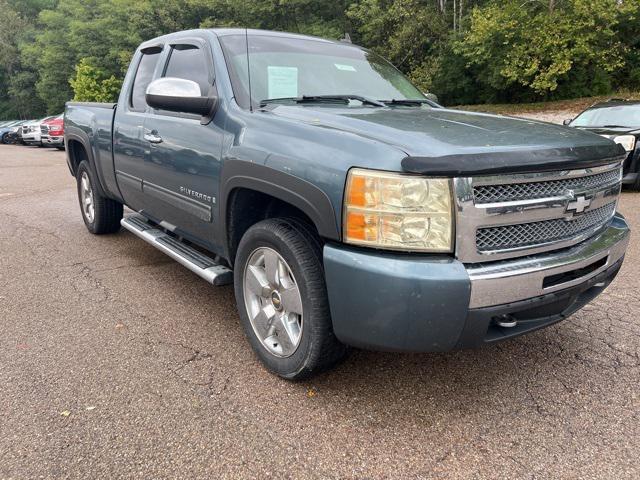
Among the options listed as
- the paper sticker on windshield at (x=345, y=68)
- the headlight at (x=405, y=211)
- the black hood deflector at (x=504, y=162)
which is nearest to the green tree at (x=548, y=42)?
the paper sticker on windshield at (x=345, y=68)

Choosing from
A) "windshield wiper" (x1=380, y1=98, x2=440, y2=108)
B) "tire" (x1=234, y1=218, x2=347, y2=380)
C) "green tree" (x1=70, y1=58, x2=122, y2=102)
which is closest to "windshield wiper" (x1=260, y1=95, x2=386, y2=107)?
"windshield wiper" (x1=380, y1=98, x2=440, y2=108)

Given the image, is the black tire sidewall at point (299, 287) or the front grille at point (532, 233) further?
the black tire sidewall at point (299, 287)

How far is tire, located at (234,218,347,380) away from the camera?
7.84 feet

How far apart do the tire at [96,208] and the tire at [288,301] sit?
3.19m

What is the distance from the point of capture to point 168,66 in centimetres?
393

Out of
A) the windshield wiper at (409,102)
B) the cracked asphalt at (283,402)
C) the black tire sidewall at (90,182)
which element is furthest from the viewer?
the black tire sidewall at (90,182)

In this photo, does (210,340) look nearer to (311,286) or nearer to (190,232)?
(190,232)

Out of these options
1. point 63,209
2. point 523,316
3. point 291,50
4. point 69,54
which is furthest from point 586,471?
point 69,54

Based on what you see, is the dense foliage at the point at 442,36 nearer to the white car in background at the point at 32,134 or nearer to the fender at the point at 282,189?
the white car in background at the point at 32,134

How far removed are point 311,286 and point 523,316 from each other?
98cm

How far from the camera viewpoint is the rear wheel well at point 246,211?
2.86 m

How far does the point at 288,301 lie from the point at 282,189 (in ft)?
1.88

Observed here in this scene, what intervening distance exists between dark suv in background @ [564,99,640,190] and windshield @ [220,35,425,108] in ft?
18.4

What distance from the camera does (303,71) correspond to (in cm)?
337
